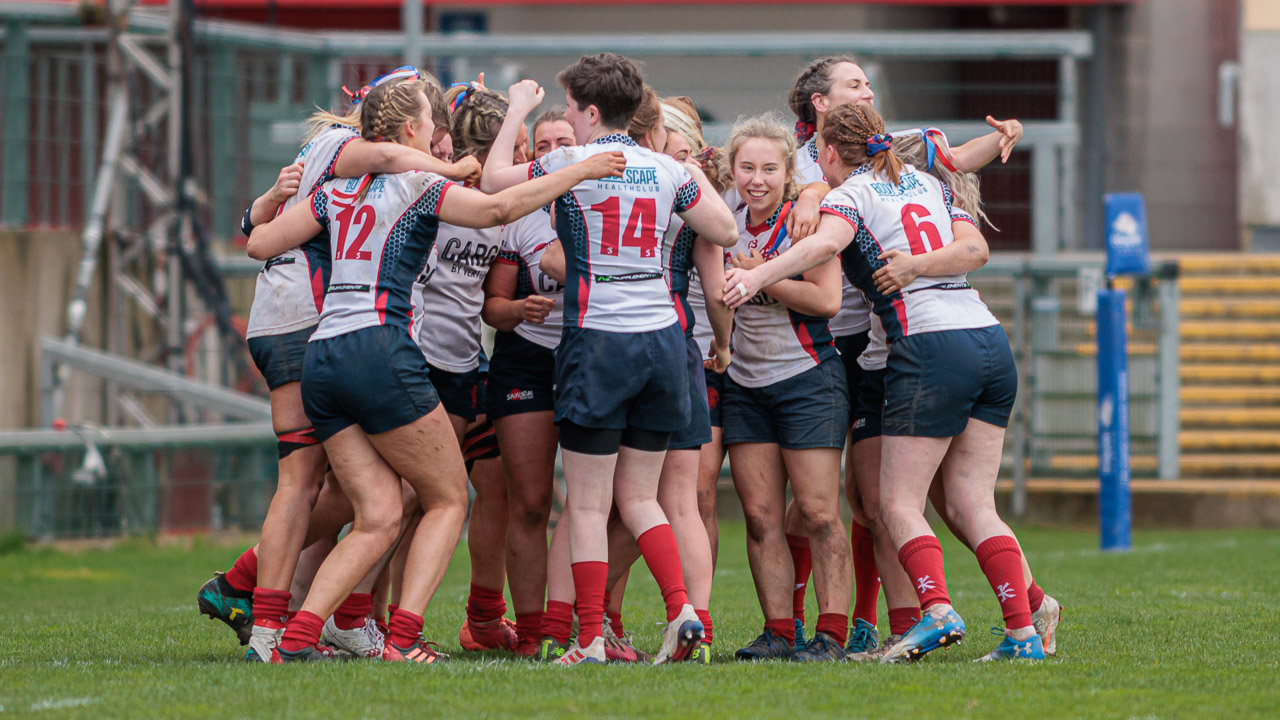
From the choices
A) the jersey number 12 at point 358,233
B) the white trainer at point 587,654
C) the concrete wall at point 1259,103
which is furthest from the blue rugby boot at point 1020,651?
the concrete wall at point 1259,103

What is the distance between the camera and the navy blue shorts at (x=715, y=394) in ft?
18.9

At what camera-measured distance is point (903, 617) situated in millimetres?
5824

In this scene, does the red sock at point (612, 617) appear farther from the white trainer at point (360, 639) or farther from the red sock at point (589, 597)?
the white trainer at point (360, 639)

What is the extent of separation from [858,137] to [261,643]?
9.29 ft

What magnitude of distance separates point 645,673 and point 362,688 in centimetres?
93

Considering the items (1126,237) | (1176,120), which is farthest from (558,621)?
(1176,120)

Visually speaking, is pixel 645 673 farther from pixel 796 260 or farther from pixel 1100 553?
pixel 1100 553

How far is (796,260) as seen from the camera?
534cm

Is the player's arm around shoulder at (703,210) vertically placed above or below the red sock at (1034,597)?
above

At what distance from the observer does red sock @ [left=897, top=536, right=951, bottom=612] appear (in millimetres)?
5227

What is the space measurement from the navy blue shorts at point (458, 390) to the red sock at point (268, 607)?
3.17 ft

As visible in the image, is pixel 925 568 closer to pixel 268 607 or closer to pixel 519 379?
pixel 519 379

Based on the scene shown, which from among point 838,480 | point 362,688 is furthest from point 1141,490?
point 362,688

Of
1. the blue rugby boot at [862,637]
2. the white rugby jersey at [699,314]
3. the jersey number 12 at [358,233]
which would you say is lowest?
the blue rugby boot at [862,637]
